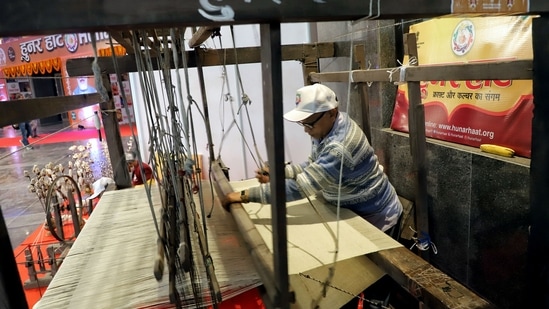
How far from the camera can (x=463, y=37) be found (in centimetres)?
234

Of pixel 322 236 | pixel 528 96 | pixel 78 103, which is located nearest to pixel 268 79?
pixel 322 236

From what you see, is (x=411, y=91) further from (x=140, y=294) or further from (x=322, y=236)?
(x=140, y=294)

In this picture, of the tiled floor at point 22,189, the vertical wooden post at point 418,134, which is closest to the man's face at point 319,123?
the vertical wooden post at point 418,134

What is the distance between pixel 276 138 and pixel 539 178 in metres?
0.65

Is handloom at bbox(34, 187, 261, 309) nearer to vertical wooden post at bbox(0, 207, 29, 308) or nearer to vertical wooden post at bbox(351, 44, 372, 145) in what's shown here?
vertical wooden post at bbox(0, 207, 29, 308)

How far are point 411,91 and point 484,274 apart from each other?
1.30 meters

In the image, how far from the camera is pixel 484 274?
7.30 feet

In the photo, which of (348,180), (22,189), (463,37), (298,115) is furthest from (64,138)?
(463,37)

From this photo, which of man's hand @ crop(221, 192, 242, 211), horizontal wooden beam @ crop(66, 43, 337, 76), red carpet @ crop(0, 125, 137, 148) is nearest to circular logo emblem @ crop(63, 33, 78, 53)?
red carpet @ crop(0, 125, 137, 148)

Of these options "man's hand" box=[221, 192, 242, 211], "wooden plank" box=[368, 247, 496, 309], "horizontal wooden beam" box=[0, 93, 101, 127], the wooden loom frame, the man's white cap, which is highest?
the wooden loom frame

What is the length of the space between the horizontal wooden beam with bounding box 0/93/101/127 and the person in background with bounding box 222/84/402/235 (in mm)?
770

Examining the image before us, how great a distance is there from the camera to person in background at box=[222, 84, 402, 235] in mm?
1654

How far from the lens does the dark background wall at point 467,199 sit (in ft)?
6.47

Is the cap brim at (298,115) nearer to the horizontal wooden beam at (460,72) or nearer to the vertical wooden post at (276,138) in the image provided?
the horizontal wooden beam at (460,72)
